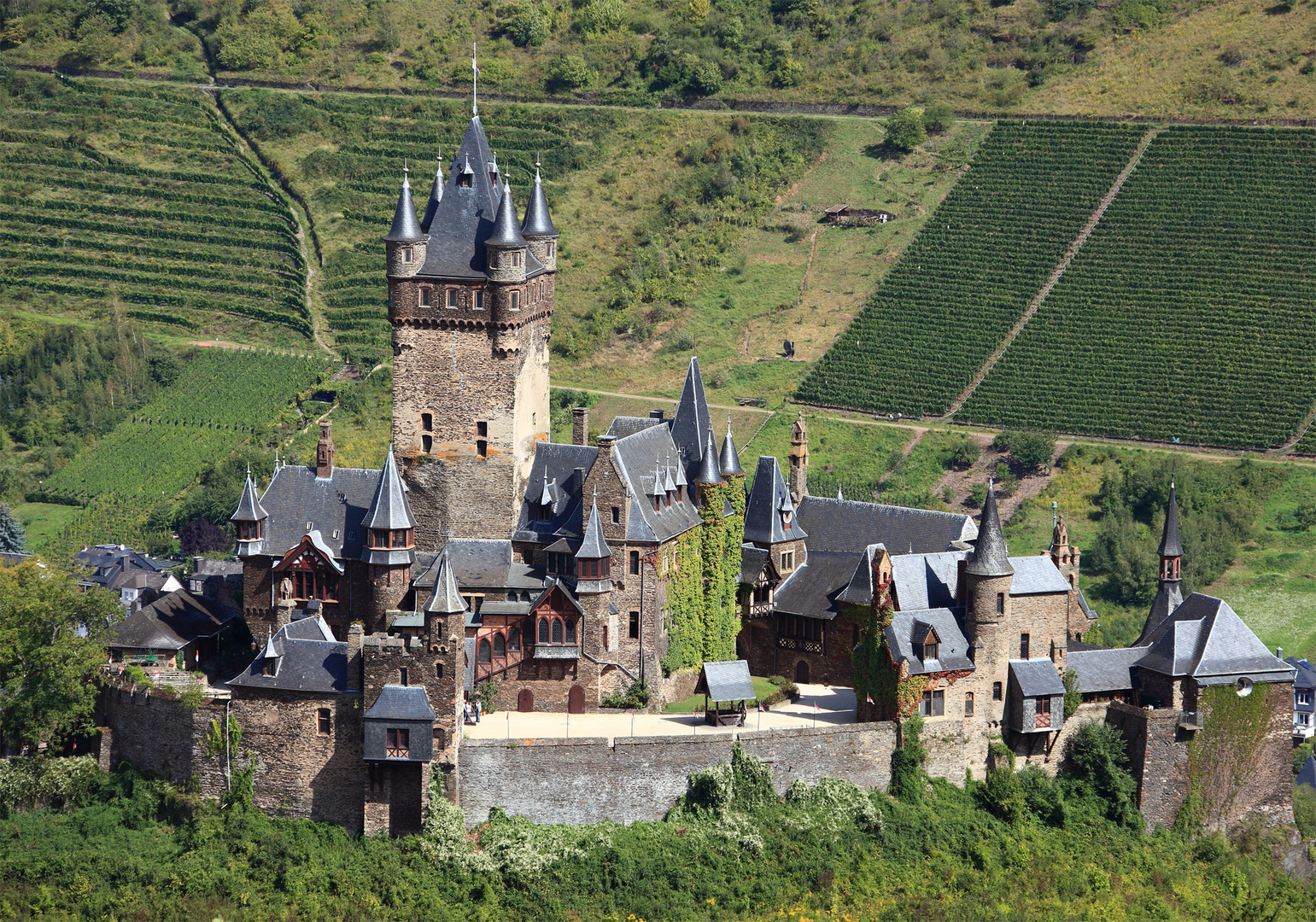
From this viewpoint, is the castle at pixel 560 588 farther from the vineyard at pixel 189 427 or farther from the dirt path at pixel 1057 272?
the vineyard at pixel 189 427

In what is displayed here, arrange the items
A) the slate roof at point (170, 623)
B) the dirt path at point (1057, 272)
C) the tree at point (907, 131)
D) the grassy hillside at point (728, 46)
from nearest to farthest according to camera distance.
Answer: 1. the slate roof at point (170, 623)
2. the dirt path at point (1057, 272)
3. the tree at point (907, 131)
4. the grassy hillside at point (728, 46)

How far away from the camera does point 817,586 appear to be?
7388 cm

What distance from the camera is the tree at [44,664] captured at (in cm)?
6625

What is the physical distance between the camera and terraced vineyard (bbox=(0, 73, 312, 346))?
122m

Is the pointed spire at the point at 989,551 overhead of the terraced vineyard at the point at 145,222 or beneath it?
beneath

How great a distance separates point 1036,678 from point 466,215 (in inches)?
1015

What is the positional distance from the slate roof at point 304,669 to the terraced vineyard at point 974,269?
167ft

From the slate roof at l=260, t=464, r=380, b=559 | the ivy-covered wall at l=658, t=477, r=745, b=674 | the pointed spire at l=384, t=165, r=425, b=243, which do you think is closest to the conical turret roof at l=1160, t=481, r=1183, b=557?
the ivy-covered wall at l=658, t=477, r=745, b=674

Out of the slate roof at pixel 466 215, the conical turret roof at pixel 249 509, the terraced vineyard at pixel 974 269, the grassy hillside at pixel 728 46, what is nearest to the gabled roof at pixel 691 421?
the slate roof at pixel 466 215

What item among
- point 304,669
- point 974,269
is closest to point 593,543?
point 304,669

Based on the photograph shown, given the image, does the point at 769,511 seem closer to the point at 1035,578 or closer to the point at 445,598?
the point at 1035,578

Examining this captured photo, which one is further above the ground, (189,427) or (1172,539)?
(189,427)

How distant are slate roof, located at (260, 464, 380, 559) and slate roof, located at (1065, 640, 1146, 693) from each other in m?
25.1

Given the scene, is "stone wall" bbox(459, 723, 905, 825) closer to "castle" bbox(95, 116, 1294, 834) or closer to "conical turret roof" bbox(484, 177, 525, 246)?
"castle" bbox(95, 116, 1294, 834)
